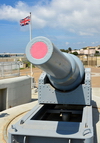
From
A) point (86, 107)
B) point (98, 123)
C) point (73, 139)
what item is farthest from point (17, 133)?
point (98, 123)

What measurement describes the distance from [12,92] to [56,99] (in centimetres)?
453

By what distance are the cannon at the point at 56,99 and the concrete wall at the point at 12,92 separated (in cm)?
321

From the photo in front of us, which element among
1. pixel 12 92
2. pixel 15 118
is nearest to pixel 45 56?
pixel 15 118

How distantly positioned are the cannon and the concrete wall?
10.5 feet

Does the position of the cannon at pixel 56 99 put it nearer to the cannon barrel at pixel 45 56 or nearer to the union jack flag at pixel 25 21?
the cannon barrel at pixel 45 56

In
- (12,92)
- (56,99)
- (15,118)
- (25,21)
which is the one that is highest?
(25,21)

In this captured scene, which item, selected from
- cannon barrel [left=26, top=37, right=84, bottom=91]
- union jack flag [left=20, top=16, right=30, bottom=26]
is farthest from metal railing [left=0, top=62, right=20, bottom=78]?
cannon barrel [left=26, top=37, right=84, bottom=91]

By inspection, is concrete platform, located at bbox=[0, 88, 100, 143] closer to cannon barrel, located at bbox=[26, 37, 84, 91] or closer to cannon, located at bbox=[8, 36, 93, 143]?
cannon, located at bbox=[8, 36, 93, 143]

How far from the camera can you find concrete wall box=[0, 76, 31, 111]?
8.93 metres

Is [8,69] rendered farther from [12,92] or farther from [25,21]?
[25,21]

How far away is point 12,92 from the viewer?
9.15 m

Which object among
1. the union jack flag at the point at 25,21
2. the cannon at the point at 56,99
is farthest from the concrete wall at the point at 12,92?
the union jack flag at the point at 25,21

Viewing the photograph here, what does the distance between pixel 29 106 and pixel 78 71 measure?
373 cm

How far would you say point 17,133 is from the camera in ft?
12.2
